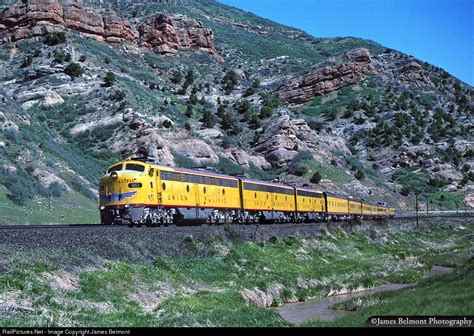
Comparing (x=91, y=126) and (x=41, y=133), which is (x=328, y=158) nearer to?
(x=91, y=126)

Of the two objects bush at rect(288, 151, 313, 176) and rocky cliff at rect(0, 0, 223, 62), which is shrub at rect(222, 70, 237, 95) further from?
bush at rect(288, 151, 313, 176)

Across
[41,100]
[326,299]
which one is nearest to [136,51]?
[41,100]

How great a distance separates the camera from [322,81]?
139m

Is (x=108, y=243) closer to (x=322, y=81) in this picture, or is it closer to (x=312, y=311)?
(x=312, y=311)

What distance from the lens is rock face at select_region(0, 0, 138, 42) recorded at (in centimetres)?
9625

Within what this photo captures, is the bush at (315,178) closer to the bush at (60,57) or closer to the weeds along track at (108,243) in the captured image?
the bush at (60,57)

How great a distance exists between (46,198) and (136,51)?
74069 millimetres

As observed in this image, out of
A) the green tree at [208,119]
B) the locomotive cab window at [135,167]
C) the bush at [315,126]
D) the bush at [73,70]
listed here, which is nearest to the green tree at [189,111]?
the green tree at [208,119]

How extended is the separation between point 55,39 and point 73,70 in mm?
10849

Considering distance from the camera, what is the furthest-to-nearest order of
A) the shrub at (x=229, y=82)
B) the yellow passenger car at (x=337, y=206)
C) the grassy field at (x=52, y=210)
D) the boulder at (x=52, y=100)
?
the shrub at (x=229, y=82) < the boulder at (x=52, y=100) < the yellow passenger car at (x=337, y=206) < the grassy field at (x=52, y=210)

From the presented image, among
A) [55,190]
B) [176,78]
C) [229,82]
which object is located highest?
[229,82]

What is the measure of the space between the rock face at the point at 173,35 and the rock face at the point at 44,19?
1633cm

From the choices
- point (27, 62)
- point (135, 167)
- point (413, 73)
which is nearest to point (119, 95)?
point (27, 62)

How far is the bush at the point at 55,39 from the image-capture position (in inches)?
3674
